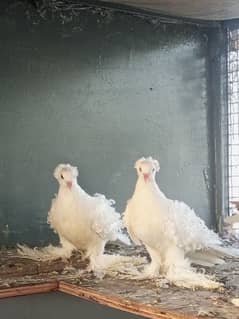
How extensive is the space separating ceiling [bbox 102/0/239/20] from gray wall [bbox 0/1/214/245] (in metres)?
0.19

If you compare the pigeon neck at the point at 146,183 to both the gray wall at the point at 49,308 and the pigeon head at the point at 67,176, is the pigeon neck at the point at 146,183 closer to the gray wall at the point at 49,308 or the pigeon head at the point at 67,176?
the pigeon head at the point at 67,176

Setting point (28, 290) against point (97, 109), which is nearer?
point (28, 290)

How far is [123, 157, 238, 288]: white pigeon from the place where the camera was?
9.55 ft

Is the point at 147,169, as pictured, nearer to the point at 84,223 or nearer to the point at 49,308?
the point at 84,223

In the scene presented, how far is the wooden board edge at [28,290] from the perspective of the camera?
9.43ft

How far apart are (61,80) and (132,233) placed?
1.40 m

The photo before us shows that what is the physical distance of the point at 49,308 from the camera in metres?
2.92

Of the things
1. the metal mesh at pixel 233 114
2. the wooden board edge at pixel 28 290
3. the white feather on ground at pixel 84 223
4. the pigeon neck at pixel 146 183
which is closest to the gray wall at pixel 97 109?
the metal mesh at pixel 233 114

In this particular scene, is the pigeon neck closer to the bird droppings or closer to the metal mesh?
the bird droppings

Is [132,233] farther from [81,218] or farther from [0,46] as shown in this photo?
[0,46]

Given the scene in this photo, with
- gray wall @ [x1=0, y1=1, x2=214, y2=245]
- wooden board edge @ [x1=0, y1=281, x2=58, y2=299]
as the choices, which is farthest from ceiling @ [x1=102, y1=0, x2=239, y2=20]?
wooden board edge @ [x1=0, y1=281, x2=58, y2=299]

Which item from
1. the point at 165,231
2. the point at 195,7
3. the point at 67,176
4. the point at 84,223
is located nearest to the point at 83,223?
the point at 84,223

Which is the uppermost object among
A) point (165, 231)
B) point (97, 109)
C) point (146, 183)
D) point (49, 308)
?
point (97, 109)

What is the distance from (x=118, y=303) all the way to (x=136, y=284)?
285 millimetres
